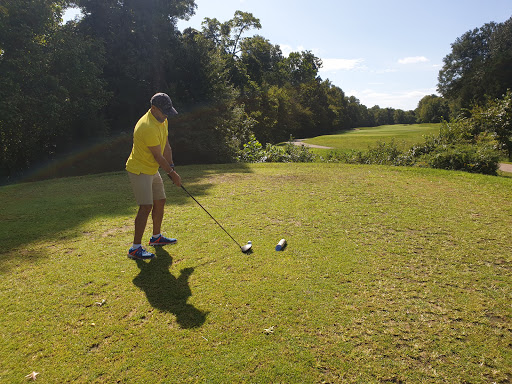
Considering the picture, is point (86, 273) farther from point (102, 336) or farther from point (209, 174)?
point (209, 174)

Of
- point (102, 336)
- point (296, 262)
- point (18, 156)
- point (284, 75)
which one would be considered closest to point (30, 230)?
point (102, 336)

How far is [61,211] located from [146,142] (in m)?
3.96

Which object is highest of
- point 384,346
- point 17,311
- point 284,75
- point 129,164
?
point 284,75

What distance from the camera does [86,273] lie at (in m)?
3.86

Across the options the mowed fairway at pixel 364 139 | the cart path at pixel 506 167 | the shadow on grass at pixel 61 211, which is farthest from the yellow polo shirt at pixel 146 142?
the mowed fairway at pixel 364 139

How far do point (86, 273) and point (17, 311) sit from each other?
2.71 feet

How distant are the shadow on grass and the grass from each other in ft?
0.18

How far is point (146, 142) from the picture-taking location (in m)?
4.00

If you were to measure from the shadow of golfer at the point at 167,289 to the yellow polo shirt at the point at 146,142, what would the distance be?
122cm

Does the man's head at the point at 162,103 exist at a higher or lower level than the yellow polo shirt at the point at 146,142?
higher

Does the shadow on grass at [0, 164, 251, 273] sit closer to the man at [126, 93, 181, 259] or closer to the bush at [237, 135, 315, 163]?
the man at [126, 93, 181, 259]

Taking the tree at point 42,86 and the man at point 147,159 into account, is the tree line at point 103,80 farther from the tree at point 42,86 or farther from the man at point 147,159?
the man at point 147,159

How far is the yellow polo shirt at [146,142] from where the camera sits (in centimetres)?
398

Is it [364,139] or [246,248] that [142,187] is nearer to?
[246,248]
